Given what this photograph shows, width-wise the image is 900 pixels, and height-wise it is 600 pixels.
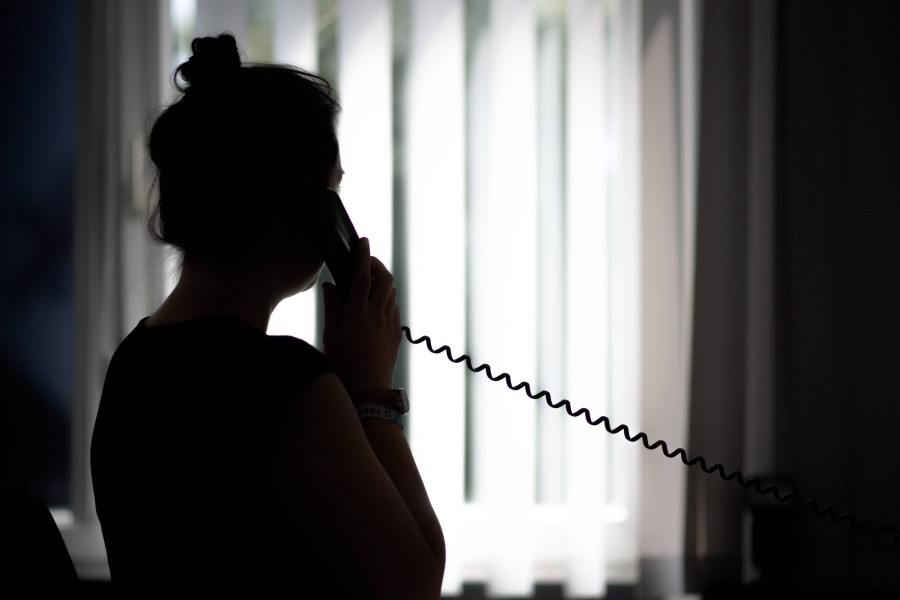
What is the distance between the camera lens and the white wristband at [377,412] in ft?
2.52

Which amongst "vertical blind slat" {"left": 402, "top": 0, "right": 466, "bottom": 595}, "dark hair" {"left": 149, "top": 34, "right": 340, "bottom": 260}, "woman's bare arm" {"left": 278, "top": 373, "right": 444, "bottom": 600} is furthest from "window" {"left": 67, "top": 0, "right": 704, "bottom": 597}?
"woman's bare arm" {"left": 278, "top": 373, "right": 444, "bottom": 600}

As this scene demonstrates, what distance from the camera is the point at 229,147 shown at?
0.76m

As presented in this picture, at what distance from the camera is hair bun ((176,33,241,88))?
30.5 inches

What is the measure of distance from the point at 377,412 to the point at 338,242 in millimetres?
226

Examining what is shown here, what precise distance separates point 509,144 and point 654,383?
0.70m

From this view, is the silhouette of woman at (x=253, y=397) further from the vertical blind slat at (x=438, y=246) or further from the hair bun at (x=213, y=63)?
the vertical blind slat at (x=438, y=246)

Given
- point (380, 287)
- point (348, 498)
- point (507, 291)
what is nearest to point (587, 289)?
point (507, 291)

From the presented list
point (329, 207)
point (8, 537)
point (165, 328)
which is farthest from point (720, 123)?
point (8, 537)

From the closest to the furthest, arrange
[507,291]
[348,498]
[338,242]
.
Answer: [348,498], [338,242], [507,291]

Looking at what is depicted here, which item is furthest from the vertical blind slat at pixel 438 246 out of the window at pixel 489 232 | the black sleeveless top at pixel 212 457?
the black sleeveless top at pixel 212 457

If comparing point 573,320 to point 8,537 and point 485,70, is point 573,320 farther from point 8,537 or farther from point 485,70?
point 8,537

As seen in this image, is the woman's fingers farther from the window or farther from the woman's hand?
the window

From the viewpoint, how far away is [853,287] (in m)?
1.81

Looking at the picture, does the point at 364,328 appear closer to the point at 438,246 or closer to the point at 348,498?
the point at 348,498
